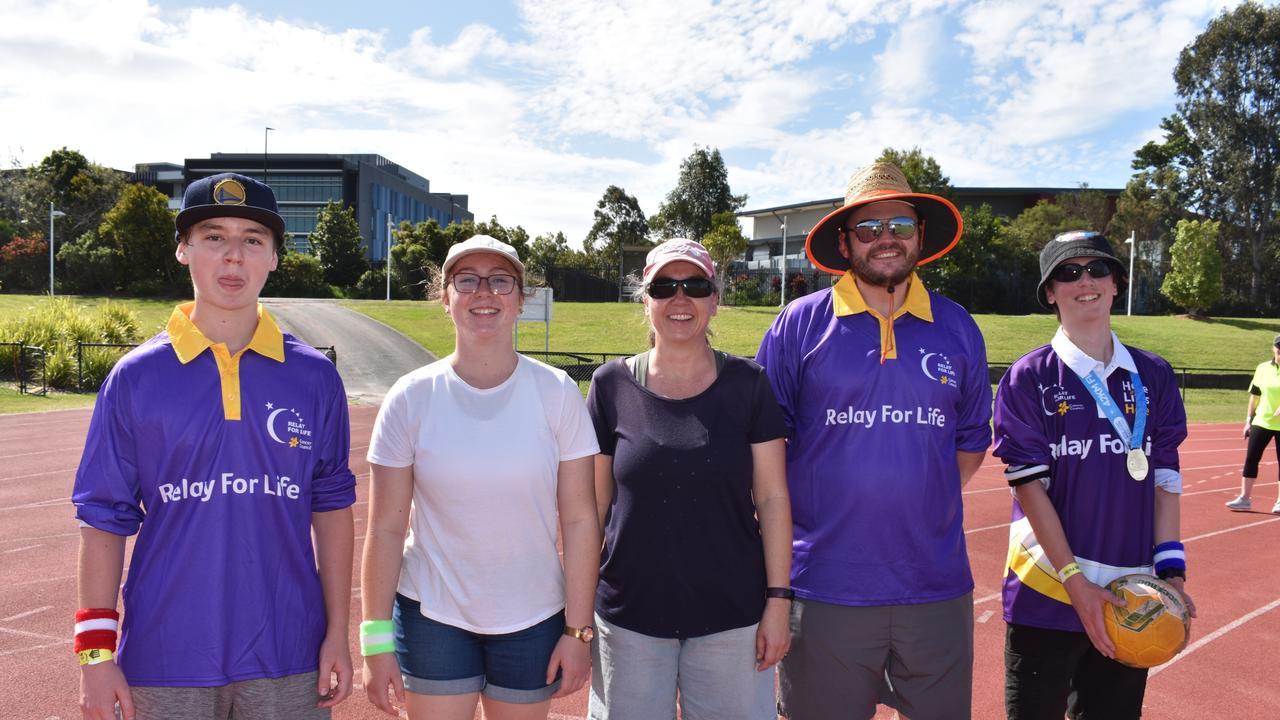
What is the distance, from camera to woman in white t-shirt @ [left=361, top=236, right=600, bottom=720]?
8.18 feet

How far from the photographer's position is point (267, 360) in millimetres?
2404

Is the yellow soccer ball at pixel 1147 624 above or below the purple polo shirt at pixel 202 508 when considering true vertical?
below

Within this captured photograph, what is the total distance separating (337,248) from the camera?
5353 centimetres

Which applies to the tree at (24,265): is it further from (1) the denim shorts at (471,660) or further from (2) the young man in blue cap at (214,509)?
(1) the denim shorts at (471,660)

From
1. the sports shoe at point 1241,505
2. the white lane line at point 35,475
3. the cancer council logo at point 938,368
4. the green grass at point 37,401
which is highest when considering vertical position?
the cancer council logo at point 938,368

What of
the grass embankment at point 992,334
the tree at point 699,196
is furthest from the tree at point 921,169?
the tree at point 699,196

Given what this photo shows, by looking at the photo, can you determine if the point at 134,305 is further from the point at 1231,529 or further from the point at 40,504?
the point at 1231,529

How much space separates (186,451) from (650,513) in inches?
54.6

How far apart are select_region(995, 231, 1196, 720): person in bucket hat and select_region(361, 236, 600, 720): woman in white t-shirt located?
166 cm

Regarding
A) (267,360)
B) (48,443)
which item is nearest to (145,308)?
(48,443)

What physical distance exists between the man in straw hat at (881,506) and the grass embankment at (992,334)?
21562mm

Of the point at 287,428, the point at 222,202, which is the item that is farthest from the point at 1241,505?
the point at 222,202

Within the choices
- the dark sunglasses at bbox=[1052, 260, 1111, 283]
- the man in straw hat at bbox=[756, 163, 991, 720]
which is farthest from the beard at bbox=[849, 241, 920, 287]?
the dark sunglasses at bbox=[1052, 260, 1111, 283]

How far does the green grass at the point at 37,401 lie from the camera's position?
52.4 feet
